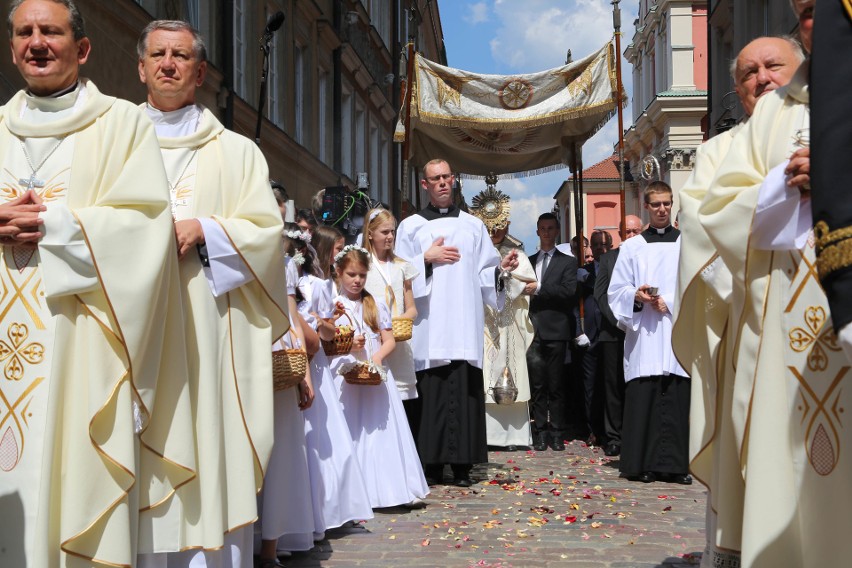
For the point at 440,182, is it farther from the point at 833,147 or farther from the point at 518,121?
the point at 833,147

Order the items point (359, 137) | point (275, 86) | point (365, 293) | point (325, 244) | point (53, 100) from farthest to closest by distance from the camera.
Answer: point (359, 137), point (275, 86), point (365, 293), point (325, 244), point (53, 100)

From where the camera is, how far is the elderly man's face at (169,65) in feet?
14.6

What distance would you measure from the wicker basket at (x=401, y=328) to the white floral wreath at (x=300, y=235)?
1.07 metres

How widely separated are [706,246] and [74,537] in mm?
2564

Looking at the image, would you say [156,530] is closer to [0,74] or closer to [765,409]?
[765,409]

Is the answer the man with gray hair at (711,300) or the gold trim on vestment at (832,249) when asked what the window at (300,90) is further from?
the gold trim on vestment at (832,249)

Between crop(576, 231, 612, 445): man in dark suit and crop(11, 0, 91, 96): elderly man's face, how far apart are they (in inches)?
296

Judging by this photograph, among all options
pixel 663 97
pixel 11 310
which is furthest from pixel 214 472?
pixel 663 97

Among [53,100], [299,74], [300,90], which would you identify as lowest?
[53,100]

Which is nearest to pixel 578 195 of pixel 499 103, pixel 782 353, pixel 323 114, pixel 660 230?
pixel 499 103

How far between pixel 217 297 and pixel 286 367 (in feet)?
3.09

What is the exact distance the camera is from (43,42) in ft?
12.6

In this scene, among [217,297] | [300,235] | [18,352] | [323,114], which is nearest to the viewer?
[18,352]

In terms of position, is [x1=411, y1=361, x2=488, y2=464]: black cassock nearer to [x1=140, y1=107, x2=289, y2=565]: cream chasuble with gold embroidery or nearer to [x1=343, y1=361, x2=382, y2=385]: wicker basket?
[x1=343, y1=361, x2=382, y2=385]: wicker basket
